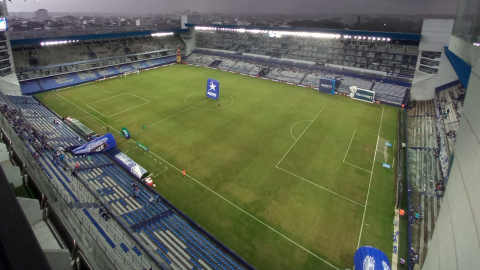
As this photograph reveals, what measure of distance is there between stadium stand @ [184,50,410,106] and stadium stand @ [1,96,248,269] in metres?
37.9

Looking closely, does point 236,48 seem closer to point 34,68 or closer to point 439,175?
point 34,68

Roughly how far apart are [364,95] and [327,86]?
6150 mm

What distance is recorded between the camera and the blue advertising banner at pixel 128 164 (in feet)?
68.4

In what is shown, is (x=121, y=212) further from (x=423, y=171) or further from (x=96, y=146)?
(x=423, y=171)

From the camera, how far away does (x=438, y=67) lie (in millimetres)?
37875

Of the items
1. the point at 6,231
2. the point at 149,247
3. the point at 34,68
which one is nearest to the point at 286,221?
the point at 149,247

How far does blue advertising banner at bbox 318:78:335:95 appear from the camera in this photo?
43969 mm

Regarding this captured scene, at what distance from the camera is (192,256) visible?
14273 mm

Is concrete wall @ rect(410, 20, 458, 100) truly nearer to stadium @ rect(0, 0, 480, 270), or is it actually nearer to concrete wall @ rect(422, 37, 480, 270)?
stadium @ rect(0, 0, 480, 270)

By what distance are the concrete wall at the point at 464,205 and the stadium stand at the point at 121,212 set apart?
34.2ft

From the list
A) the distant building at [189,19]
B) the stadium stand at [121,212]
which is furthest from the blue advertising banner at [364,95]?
the distant building at [189,19]

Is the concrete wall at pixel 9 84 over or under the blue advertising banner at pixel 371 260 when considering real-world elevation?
over

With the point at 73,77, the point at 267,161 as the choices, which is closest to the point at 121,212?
the point at 267,161

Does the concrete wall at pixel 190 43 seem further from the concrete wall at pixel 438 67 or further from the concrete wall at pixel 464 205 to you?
the concrete wall at pixel 464 205
